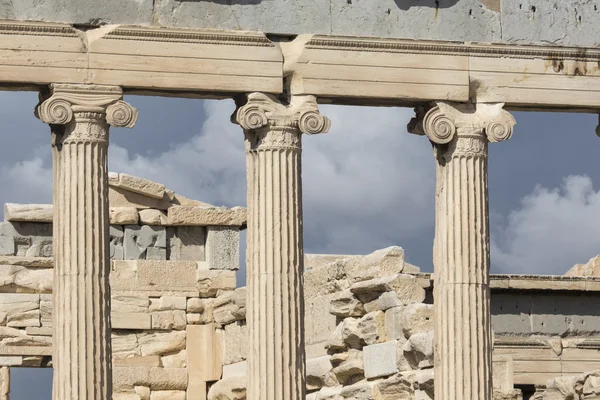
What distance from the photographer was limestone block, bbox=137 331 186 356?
3378cm

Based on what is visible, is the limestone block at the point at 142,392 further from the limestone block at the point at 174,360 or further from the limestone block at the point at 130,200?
the limestone block at the point at 130,200

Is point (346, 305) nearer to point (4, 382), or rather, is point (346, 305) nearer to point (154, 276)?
point (154, 276)

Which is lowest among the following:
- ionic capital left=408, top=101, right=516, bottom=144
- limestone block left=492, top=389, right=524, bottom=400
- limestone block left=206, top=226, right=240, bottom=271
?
limestone block left=492, top=389, right=524, bottom=400

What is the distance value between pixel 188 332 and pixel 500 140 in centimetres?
876

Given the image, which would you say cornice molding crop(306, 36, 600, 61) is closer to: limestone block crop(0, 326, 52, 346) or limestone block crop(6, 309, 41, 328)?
limestone block crop(6, 309, 41, 328)

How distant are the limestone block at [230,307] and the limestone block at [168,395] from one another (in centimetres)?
135

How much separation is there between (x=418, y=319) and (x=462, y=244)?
2.04 m

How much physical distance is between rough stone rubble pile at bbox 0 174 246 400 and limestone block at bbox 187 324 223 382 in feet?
0.05

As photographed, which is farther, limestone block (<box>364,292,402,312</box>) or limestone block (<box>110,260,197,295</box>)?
limestone block (<box>110,260,197,295</box>)

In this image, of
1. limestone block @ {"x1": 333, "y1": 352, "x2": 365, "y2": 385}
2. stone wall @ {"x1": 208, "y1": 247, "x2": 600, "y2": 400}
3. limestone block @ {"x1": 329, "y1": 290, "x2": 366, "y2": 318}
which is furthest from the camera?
limestone block @ {"x1": 329, "y1": 290, "x2": 366, "y2": 318}

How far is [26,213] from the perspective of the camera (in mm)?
33781

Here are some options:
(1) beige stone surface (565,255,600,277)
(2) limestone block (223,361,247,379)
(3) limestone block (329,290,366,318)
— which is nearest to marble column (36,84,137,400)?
(3) limestone block (329,290,366,318)

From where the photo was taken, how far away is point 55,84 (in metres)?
25.6

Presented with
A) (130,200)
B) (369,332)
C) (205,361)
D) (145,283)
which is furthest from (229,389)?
(369,332)
